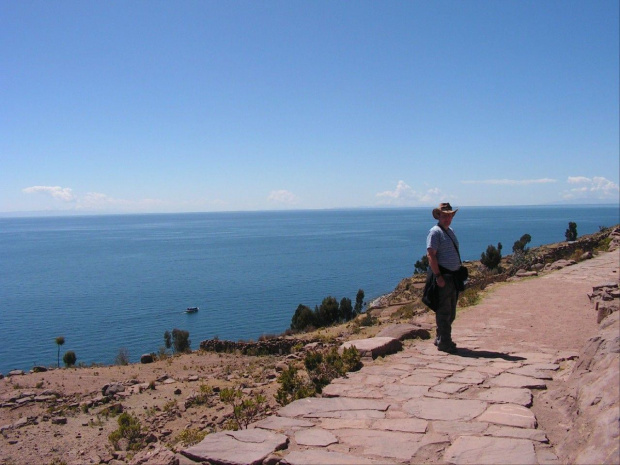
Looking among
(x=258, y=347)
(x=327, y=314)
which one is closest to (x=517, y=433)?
(x=258, y=347)

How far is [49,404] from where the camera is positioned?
1193 centimetres

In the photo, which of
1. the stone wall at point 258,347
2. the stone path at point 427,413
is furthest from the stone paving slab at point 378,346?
the stone wall at point 258,347

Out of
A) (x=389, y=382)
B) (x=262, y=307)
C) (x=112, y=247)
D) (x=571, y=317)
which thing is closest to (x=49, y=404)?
(x=389, y=382)

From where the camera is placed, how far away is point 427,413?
4512 millimetres

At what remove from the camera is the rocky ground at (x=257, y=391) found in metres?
4.14

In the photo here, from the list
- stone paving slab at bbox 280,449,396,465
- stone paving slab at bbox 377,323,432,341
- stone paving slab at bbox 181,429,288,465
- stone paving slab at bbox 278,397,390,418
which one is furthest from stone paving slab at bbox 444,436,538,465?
stone paving slab at bbox 377,323,432,341

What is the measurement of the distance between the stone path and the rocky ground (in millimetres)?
41

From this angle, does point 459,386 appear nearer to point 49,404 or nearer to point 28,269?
point 49,404

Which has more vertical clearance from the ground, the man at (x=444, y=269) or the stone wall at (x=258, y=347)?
the man at (x=444, y=269)

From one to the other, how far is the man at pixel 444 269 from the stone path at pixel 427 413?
0.33 meters

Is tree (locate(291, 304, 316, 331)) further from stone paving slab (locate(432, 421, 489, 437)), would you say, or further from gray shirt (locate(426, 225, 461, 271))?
stone paving slab (locate(432, 421, 489, 437))

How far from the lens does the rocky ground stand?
13.6ft

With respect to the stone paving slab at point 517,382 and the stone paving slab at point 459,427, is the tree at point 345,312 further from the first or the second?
A: the stone paving slab at point 459,427

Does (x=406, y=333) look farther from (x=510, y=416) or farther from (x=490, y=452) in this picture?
(x=490, y=452)
